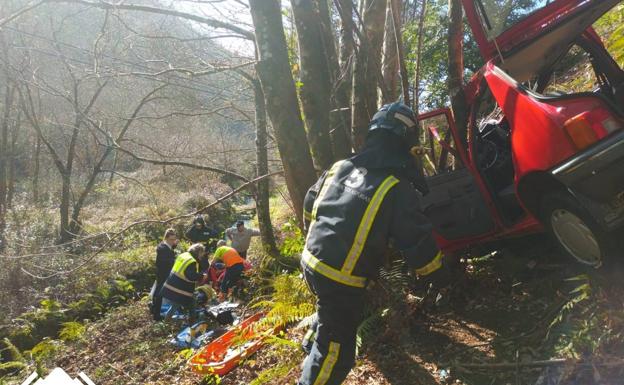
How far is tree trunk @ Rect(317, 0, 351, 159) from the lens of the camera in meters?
4.56

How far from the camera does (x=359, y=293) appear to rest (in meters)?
2.77

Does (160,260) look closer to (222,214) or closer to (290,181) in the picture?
(290,181)

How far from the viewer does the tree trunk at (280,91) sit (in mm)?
4297

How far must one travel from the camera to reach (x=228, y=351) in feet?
16.4

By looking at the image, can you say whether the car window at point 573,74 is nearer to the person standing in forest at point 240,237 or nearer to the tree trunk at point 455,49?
the tree trunk at point 455,49

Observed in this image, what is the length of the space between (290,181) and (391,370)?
2.08 m

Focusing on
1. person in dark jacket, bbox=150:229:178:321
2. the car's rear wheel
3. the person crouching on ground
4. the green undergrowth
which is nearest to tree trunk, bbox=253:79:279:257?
the person crouching on ground

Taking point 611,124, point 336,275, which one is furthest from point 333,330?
point 611,124

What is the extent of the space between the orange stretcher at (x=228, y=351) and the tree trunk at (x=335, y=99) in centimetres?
214

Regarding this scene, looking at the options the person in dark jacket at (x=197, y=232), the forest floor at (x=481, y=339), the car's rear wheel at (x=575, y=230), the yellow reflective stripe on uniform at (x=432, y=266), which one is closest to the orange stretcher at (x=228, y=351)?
the forest floor at (x=481, y=339)

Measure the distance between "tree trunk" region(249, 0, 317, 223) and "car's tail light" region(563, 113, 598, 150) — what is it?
2390 millimetres

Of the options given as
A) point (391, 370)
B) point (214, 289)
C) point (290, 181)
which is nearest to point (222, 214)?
point (214, 289)

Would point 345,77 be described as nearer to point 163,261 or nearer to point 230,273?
point 230,273

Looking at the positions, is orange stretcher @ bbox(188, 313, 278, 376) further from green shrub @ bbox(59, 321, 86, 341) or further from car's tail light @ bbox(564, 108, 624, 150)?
green shrub @ bbox(59, 321, 86, 341)
